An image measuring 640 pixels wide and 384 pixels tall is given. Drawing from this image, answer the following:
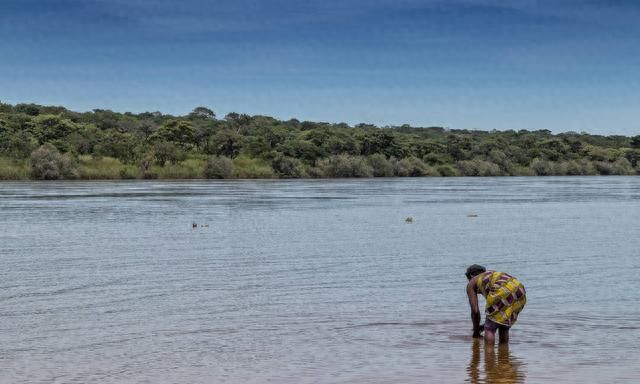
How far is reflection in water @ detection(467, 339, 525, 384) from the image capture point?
12953mm

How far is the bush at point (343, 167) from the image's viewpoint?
451 feet

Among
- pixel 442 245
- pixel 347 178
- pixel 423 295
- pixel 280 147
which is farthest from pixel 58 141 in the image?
pixel 423 295

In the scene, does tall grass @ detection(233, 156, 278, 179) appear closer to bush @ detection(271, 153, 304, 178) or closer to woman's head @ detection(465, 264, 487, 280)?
bush @ detection(271, 153, 304, 178)

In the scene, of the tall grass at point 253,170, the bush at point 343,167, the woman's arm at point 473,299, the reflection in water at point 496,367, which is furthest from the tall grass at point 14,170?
the reflection in water at point 496,367

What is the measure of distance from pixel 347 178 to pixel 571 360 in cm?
12393

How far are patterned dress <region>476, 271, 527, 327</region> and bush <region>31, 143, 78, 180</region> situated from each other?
10152 cm

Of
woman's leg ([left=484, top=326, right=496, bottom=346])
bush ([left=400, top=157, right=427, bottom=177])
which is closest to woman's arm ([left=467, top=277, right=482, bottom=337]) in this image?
woman's leg ([left=484, top=326, right=496, bottom=346])

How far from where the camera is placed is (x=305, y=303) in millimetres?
19703

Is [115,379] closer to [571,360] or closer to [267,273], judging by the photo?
[571,360]

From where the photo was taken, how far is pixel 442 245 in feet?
108

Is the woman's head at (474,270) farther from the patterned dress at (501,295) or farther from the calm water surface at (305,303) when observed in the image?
the calm water surface at (305,303)

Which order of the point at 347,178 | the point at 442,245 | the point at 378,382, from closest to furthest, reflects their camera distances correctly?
the point at 378,382 < the point at 442,245 < the point at 347,178

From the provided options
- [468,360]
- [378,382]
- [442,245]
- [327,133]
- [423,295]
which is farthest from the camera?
[327,133]

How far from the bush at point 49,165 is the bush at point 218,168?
17991 mm
